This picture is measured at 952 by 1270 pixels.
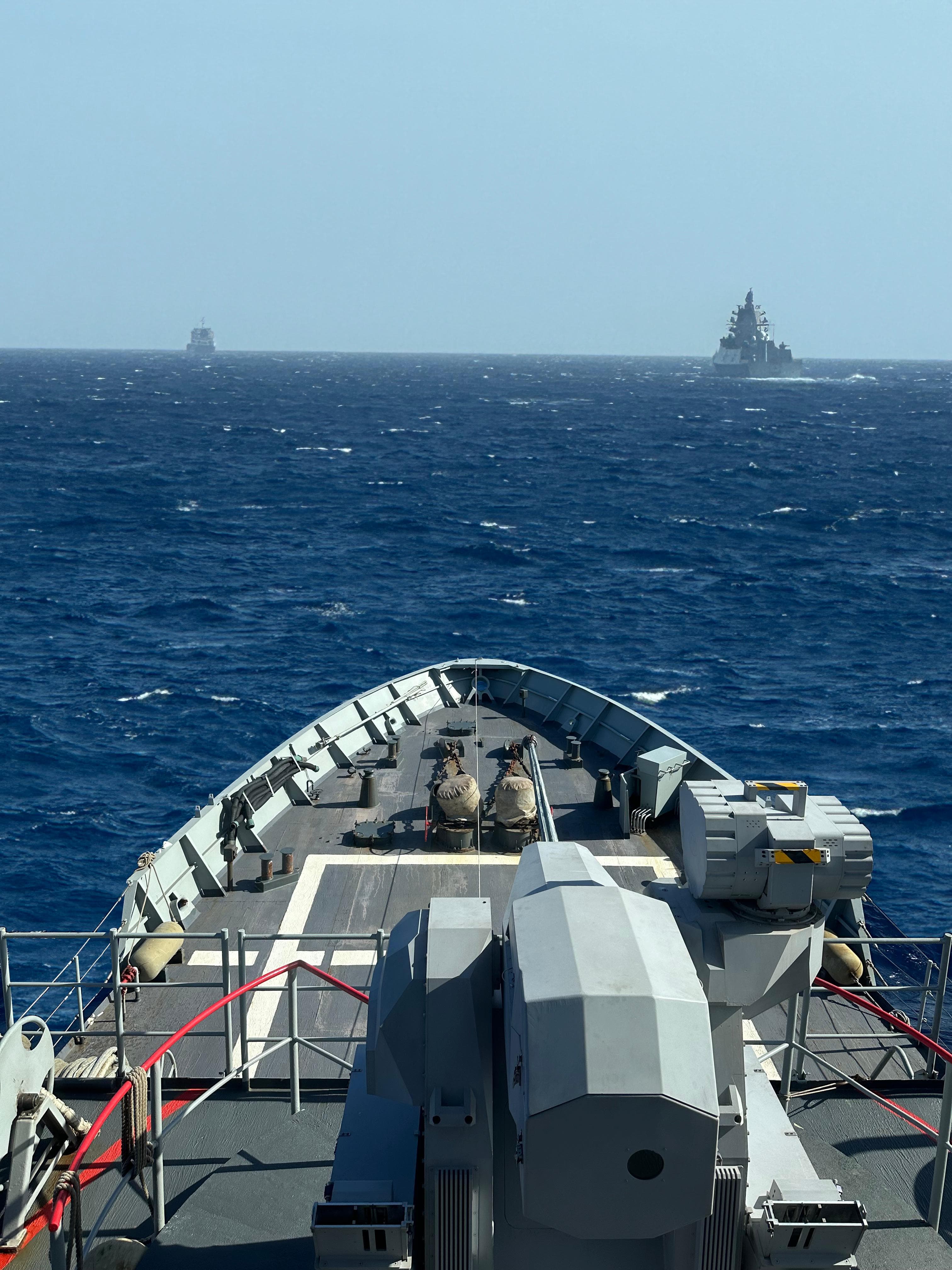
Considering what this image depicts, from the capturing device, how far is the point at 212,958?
13.2m

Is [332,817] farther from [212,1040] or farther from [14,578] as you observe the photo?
[14,578]

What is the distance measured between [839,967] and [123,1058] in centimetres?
816

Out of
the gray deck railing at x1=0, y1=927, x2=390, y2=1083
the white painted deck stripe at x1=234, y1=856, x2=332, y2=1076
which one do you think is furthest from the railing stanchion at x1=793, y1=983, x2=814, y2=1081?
the white painted deck stripe at x1=234, y1=856, x2=332, y2=1076

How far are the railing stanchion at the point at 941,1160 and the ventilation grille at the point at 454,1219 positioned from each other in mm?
3897

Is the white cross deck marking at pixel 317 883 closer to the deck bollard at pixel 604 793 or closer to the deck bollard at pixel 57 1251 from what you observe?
the deck bollard at pixel 604 793

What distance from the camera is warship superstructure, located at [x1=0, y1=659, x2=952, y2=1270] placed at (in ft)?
15.3

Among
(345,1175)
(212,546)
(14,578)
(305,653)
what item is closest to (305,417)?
(212,546)

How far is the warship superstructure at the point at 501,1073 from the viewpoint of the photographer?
4.65 m

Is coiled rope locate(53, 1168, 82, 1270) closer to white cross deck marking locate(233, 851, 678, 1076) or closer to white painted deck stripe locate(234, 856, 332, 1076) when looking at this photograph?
white painted deck stripe locate(234, 856, 332, 1076)

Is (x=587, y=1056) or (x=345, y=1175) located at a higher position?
(x=587, y=1056)

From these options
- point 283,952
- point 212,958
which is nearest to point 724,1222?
point 283,952

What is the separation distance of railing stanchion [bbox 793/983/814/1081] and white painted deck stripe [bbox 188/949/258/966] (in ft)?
20.1

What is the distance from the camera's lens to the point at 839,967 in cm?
1347

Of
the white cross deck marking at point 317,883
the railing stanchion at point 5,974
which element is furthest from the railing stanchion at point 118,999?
the white cross deck marking at point 317,883
